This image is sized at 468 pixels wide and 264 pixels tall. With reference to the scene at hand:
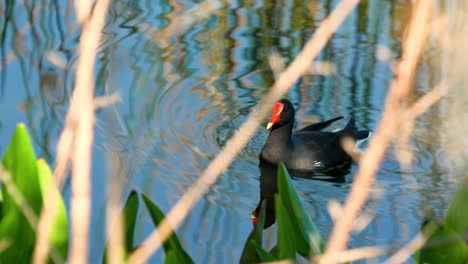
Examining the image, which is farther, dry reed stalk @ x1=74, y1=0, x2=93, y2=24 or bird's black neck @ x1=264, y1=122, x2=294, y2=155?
bird's black neck @ x1=264, y1=122, x2=294, y2=155

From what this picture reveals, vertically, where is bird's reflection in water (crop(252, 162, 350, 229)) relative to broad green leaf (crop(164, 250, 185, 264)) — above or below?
below

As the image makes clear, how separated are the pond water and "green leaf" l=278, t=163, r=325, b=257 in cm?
161

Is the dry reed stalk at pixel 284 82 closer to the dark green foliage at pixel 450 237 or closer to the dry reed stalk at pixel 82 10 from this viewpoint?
the dry reed stalk at pixel 82 10

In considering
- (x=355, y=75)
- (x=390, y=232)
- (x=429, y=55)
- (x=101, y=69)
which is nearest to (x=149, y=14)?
(x=101, y=69)

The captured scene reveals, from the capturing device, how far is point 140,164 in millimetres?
5160

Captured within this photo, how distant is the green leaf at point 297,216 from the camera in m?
2.45

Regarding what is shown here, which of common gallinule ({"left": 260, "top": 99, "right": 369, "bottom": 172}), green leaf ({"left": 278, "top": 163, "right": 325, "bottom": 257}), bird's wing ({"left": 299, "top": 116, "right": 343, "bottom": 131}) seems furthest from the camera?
bird's wing ({"left": 299, "top": 116, "right": 343, "bottom": 131})

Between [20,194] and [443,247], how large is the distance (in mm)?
1214

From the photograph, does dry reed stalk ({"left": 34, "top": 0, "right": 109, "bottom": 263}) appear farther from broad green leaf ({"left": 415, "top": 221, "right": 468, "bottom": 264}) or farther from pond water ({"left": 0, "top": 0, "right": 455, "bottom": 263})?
pond water ({"left": 0, "top": 0, "right": 455, "bottom": 263})

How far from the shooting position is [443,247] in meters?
2.51

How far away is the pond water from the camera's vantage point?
4766mm

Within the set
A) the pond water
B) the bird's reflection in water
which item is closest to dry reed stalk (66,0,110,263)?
the pond water

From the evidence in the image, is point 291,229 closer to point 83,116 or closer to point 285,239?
point 285,239

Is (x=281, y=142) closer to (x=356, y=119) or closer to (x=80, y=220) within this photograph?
(x=356, y=119)
